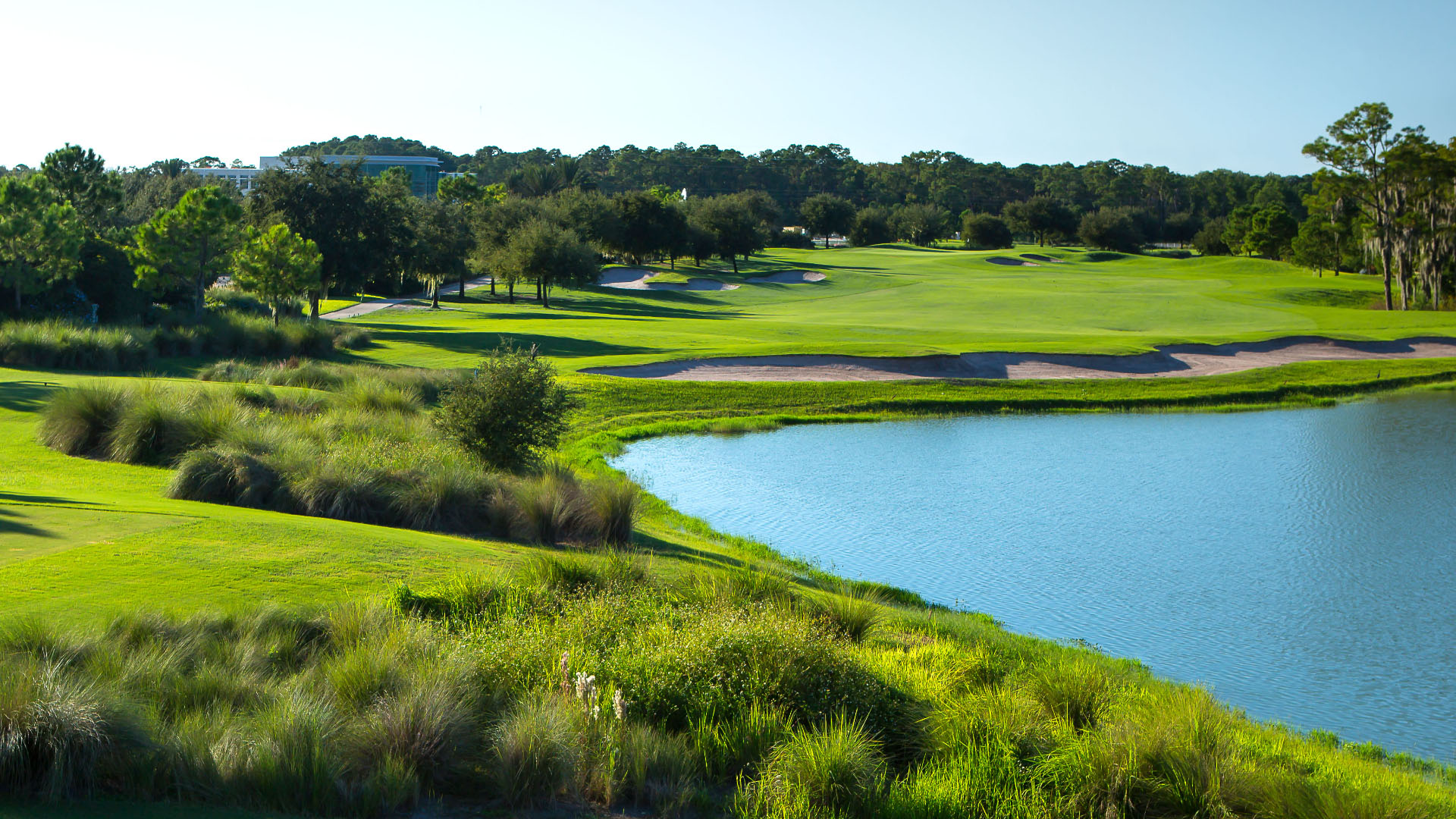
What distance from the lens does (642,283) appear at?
82.1 meters

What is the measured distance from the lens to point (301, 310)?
53.8 m

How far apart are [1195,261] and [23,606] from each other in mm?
102551

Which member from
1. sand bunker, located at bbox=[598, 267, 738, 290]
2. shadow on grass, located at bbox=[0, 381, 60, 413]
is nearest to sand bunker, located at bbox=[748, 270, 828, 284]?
sand bunker, located at bbox=[598, 267, 738, 290]

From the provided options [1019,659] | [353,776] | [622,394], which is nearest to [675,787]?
[353,776]

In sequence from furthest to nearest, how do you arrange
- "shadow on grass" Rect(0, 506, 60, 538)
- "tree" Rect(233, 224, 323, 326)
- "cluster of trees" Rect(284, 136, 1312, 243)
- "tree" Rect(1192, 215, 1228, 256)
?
"cluster of trees" Rect(284, 136, 1312, 243) → "tree" Rect(1192, 215, 1228, 256) → "tree" Rect(233, 224, 323, 326) → "shadow on grass" Rect(0, 506, 60, 538)

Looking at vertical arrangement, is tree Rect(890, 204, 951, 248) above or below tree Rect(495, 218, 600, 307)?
above

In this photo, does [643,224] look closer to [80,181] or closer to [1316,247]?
[80,181]

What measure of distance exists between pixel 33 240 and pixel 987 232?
109796 millimetres

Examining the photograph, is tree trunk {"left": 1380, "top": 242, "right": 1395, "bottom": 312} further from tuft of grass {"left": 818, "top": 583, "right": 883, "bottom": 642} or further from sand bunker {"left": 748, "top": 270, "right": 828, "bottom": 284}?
tuft of grass {"left": 818, "top": 583, "right": 883, "bottom": 642}

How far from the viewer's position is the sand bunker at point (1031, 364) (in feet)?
119

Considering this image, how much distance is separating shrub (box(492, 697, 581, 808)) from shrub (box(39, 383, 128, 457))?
11.8 meters

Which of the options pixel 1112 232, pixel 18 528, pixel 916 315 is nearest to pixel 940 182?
pixel 1112 232

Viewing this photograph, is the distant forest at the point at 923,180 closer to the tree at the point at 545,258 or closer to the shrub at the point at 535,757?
the tree at the point at 545,258

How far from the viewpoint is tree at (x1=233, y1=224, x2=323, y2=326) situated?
136 feet
